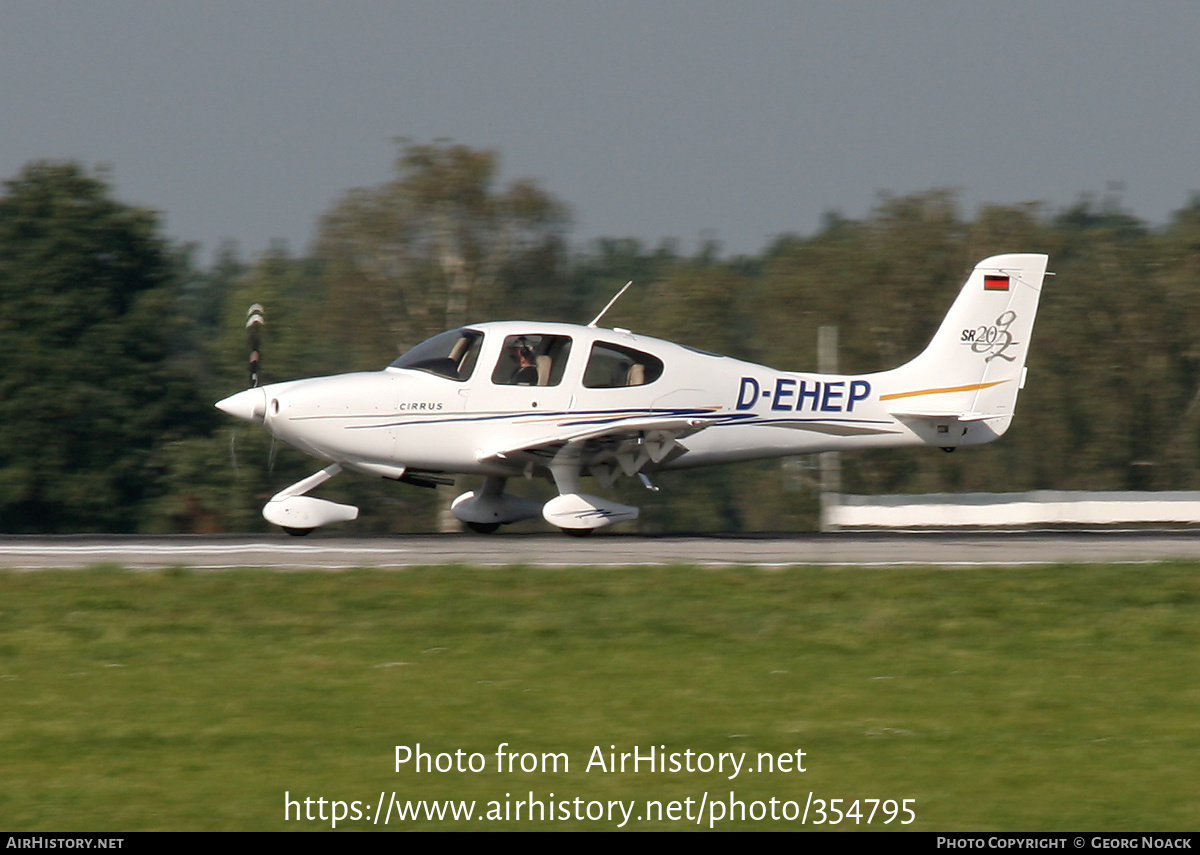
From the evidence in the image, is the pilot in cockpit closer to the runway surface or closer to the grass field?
the runway surface

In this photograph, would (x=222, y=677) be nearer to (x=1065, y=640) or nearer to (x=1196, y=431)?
(x=1065, y=640)

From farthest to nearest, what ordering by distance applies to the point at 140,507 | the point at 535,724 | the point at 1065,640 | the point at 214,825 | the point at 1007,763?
the point at 140,507 → the point at 1065,640 → the point at 535,724 → the point at 1007,763 → the point at 214,825

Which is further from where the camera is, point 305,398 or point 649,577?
point 305,398

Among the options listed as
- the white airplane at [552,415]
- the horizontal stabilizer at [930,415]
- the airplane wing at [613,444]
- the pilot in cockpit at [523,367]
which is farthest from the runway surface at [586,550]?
the pilot in cockpit at [523,367]

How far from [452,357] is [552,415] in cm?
115

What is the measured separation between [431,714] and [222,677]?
55.2 inches

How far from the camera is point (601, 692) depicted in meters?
7.15

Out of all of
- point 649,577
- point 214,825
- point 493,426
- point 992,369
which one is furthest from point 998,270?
point 214,825

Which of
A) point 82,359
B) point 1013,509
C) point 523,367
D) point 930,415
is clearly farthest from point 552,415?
point 82,359

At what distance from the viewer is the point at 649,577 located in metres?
10.5

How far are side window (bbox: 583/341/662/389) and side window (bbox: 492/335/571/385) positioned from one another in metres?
0.33

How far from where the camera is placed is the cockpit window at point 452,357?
14094mm

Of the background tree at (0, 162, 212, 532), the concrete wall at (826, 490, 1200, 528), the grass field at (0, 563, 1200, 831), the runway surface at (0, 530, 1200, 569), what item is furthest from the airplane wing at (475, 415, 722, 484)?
the background tree at (0, 162, 212, 532)

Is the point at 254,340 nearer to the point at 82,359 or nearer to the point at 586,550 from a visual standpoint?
the point at 586,550
